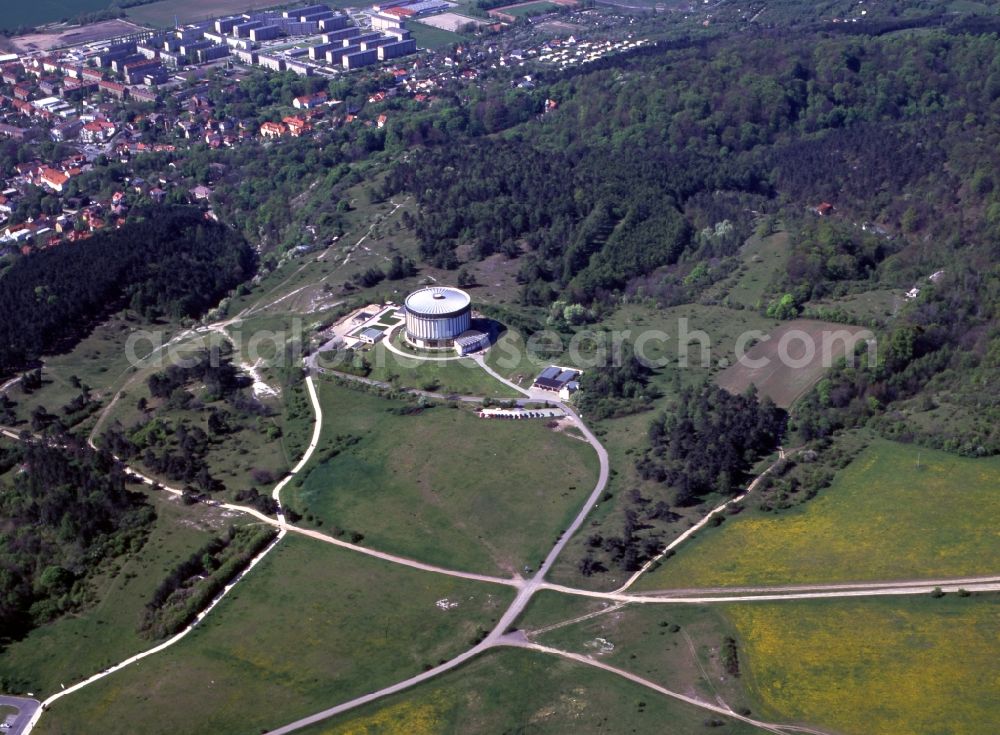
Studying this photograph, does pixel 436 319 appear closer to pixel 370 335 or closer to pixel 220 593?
pixel 370 335

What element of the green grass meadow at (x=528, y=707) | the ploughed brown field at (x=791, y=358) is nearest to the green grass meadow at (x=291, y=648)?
the green grass meadow at (x=528, y=707)

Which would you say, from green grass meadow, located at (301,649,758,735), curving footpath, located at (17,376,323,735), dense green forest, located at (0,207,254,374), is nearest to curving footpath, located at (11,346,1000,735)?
curving footpath, located at (17,376,323,735)

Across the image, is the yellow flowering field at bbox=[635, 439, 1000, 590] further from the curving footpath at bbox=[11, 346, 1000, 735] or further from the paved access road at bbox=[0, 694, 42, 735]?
the paved access road at bbox=[0, 694, 42, 735]

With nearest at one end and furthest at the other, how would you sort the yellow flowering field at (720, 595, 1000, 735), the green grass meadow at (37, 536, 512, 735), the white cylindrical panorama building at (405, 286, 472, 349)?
the yellow flowering field at (720, 595, 1000, 735) → the green grass meadow at (37, 536, 512, 735) → the white cylindrical panorama building at (405, 286, 472, 349)

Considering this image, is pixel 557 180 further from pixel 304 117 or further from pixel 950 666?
pixel 950 666

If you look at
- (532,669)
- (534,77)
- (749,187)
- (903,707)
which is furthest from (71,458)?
(534,77)

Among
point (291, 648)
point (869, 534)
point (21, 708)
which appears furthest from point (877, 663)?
point (21, 708)
